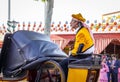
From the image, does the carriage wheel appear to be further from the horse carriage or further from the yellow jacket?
the yellow jacket

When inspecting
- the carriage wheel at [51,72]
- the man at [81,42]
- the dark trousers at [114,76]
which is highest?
the man at [81,42]

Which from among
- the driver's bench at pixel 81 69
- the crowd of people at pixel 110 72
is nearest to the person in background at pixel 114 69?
the crowd of people at pixel 110 72

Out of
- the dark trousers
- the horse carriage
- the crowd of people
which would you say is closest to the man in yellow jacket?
the horse carriage

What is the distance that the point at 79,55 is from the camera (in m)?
7.76

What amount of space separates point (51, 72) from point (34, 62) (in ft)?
1.94

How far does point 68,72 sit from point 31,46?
984mm

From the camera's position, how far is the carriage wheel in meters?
7.38

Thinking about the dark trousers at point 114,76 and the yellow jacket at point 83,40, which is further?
the dark trousers at point 114,76

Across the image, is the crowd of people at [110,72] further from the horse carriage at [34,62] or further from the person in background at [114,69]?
the horse carriage at [34,62]

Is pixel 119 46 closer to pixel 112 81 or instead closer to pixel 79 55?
pixel 112 81

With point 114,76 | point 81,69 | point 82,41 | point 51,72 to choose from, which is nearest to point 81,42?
point 82,41

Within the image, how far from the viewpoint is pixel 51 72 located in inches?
314

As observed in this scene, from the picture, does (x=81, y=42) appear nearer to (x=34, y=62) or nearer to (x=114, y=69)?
(x=34, y=62)

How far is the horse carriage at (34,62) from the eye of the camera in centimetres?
747
